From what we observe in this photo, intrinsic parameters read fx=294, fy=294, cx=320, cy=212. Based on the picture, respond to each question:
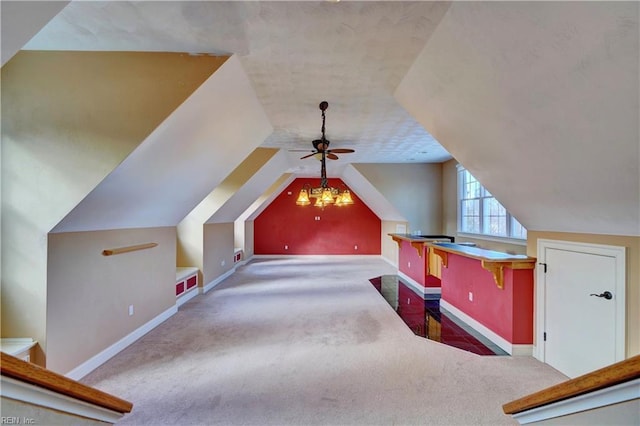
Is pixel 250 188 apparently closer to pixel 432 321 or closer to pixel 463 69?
pixel 432 321

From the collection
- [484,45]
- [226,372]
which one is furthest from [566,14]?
[226,372]

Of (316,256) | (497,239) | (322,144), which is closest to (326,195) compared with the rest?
(322,144)

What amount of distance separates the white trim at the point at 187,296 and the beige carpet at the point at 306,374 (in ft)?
1.19

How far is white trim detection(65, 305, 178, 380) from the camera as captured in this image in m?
2.80

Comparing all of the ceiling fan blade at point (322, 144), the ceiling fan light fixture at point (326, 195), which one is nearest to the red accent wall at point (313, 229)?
the ceiling fan blade at point (322, 144)

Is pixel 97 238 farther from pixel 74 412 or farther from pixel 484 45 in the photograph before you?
pixel 484 45

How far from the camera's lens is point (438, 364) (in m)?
3.03

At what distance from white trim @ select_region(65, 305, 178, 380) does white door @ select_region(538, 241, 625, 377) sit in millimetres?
4627

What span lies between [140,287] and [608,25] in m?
4.77

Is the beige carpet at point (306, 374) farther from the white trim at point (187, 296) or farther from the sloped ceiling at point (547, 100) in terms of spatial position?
the sloped ceiling at point (547, 100)

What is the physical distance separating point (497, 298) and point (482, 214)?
2826mm

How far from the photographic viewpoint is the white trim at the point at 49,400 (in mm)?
664

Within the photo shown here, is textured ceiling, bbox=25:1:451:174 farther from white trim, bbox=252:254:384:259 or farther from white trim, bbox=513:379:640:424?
white trim, bbox=252:254:384:259

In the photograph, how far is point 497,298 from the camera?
141 inches
